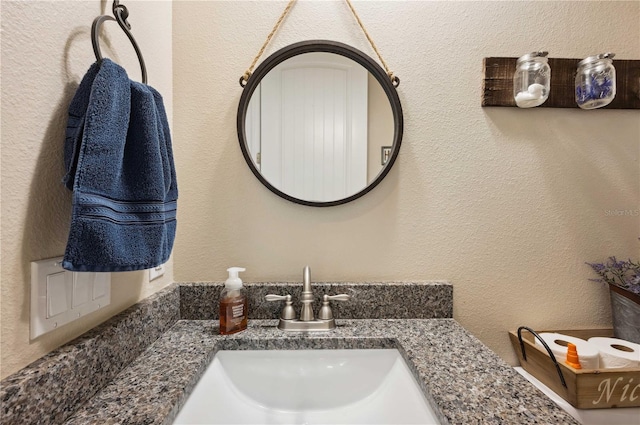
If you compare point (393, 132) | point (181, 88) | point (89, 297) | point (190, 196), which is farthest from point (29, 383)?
point (393, 132)

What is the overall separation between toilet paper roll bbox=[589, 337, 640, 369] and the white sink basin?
1.63 ft

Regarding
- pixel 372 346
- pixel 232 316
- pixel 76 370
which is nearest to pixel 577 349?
pixel 372 346

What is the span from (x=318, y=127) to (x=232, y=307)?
55cm

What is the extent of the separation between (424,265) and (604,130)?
693mm

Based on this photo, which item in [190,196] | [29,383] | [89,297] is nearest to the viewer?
[29,383]

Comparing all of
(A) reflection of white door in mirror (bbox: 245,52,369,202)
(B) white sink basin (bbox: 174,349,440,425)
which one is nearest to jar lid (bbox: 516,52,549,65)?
(A) reflection of white door in mirror (bbox: 245,52,369,202)

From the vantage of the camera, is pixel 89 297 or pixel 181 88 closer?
pixel 89 297

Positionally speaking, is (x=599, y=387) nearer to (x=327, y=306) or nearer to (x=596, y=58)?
(x=327, y=306)

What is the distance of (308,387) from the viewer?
0.81 metres

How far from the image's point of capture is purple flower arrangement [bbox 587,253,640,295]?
974 millimetres

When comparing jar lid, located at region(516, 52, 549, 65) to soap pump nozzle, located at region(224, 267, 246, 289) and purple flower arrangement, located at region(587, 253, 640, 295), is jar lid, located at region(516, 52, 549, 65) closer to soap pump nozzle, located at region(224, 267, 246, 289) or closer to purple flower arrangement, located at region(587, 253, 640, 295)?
purple flower arrangement, located at region(587, 253, 640, 295)

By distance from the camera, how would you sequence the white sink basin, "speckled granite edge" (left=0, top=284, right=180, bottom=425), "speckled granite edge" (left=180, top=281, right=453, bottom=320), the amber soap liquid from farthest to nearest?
1. "speckled granite edge" (left=180, top=281, right=453, bottom=320)
2. the amber soap liquid
3. the white sink basin
4. "speckled granite edge" (left=0, top=284, right=180, bottom=425)

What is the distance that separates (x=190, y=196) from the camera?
99 cm

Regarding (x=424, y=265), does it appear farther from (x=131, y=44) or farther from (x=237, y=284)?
(x=131, y=44)
